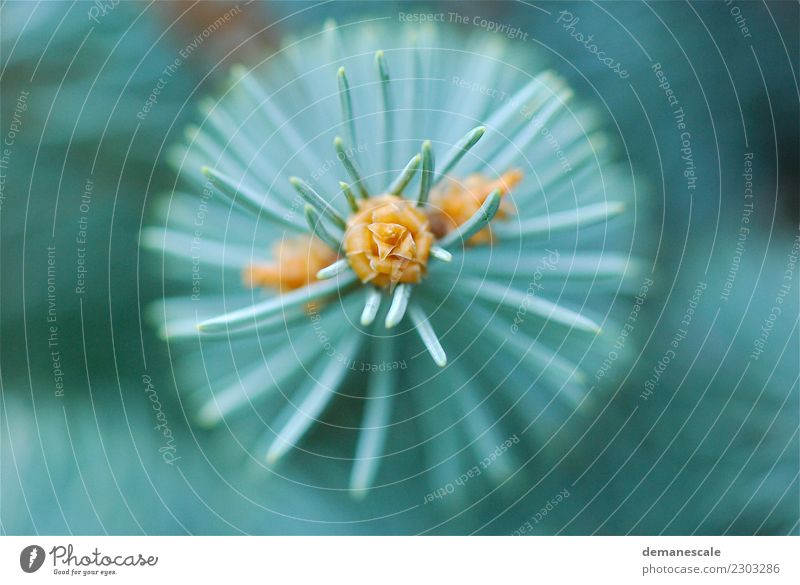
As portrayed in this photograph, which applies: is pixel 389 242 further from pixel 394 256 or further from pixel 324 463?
pixel 324 463

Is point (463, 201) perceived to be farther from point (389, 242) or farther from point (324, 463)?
point (324, 463)

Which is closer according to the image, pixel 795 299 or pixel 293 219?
pixel 293 219

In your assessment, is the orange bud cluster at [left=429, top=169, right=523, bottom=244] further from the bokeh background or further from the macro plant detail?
the bokeh background

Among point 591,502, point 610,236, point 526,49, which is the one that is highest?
point 526,49

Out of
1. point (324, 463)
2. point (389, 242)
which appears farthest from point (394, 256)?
point (324, 463)

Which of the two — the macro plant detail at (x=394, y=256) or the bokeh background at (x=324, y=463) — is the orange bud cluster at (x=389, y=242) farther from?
the bokeh background at (x=324, y=463)
